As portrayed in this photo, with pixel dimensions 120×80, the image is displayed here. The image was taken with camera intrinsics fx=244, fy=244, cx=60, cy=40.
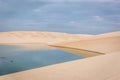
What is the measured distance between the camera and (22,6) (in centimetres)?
334

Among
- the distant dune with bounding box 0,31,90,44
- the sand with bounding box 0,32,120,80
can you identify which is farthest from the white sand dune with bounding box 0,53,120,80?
the distant dune with bounding box 0,31,90,44

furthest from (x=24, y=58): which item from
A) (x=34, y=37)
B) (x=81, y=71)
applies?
(x=81, y=71)

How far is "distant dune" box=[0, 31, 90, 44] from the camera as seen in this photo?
11.0 ft

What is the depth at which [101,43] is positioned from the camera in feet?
12.7

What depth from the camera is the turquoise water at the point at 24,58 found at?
3.27 m

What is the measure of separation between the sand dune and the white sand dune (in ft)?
0.37

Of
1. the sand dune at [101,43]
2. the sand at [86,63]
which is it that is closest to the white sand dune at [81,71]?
the sand at [86,63]

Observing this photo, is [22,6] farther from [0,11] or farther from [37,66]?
[37,66]

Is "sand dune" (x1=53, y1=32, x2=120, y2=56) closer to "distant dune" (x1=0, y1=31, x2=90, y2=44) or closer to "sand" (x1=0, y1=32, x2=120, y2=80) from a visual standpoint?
"sand" (x1=0, y1=32, x2=120, y2=80)

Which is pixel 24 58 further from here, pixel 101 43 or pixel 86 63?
pixel 101 43

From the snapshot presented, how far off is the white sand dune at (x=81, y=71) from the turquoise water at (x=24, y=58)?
0.07 m

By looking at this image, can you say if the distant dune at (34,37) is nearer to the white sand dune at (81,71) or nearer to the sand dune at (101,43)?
the sand dune at (101,43)

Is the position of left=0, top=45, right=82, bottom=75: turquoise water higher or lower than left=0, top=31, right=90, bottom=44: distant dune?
lower

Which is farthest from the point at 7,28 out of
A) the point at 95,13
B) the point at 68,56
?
the point at 95,13
